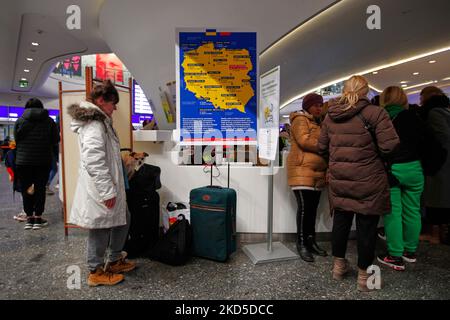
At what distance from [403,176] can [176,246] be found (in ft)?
6.15

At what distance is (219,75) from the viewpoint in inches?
106

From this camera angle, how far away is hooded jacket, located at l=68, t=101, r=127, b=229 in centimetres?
183

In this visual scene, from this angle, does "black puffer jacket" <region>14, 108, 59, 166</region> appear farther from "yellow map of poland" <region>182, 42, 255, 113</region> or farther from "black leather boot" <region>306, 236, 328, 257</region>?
"black leather boot" <region>306, 236, 328, 257</region>

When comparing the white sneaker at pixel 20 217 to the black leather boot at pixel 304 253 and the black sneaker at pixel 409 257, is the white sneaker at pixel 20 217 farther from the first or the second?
the black sneaker at pixel 409 257

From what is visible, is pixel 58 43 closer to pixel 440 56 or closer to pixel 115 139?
pixel 115 139

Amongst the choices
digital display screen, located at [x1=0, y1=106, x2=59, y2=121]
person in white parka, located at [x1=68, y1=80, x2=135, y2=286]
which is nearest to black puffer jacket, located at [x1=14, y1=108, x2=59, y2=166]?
person in white parka, located at [x1=68, y1=80, x2=135, y2=286]

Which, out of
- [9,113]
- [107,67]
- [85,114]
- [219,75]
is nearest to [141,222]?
[85,114]

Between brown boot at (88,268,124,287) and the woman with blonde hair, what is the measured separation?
1.60 m

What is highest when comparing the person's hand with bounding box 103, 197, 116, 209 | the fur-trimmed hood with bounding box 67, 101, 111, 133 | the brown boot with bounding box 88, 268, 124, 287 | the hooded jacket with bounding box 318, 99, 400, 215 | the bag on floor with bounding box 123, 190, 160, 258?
the fur-trimmed hood with bounding box 67, 101, 111, 133

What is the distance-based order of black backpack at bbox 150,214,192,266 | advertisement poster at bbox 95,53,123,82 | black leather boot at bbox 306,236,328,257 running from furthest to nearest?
advertisement poster at bbox 95,53,123,82
black leather boot at bbox 306,236,328,257
black backpack at bbox 150,214,192,266
